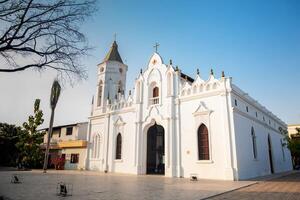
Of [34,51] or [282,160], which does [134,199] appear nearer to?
[34,51]

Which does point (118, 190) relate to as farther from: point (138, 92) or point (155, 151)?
point (138, 92)

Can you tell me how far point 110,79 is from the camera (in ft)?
95.8

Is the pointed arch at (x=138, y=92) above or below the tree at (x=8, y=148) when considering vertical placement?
above

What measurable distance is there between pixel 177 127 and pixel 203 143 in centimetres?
275

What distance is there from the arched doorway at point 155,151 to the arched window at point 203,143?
566cm

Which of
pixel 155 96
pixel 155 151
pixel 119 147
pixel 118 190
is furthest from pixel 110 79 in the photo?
pixel 118 190

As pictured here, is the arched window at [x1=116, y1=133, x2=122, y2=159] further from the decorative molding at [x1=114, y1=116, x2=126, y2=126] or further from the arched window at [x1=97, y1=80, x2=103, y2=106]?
the arched window at [x1=97, y1=80, x2=103, y2=106]

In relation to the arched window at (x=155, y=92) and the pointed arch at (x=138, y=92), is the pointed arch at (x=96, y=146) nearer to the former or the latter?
the pointed arch at (x=138, y=92)

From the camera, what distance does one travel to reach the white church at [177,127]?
17516mm

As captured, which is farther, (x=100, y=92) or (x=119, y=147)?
(x=100, y=92)

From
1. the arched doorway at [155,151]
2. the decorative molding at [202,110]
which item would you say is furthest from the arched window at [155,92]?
the decorative molding at [202,110]

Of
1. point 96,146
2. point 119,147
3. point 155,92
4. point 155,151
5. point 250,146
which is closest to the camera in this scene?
point 250,146

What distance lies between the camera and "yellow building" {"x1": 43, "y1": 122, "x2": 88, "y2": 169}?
29.5m

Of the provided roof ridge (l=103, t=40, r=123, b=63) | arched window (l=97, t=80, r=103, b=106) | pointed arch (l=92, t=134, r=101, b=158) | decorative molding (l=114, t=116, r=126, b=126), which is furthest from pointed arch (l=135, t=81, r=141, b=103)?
pointed arch (l=92, t=134, r=101, b=158)
